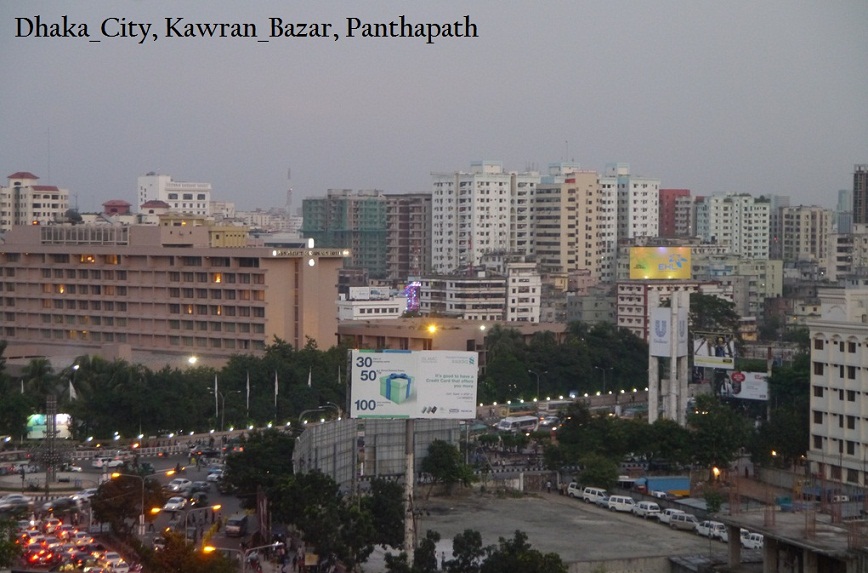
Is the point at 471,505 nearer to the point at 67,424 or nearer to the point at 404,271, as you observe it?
the point at 67,424

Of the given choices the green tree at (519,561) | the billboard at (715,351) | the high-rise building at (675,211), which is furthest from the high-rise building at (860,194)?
the green tree at (519,561)

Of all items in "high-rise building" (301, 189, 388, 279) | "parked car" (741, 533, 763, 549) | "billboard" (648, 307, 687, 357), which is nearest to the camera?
"parked car" (741, 533, 763, 549)

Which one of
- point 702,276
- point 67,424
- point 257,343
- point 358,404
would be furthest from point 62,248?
point 702,276

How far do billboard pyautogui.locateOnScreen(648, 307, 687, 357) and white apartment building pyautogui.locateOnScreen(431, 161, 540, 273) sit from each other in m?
26.4

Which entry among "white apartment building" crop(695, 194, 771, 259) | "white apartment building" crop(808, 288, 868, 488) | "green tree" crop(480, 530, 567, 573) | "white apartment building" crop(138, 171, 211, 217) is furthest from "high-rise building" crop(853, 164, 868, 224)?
"green tree" crop(480, 530, 567, 573)

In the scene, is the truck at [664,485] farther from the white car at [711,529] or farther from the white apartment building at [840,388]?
the white car at [711,529]

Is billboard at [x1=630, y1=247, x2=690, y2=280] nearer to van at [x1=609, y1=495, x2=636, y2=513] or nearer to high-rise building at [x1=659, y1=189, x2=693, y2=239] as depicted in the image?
van at [x1=609, y1=495, x2=636, y2=513]

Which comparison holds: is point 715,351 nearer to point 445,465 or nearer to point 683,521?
point 445,465

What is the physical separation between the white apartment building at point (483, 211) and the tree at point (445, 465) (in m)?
30.6

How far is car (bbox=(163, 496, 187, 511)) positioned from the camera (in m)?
17.7

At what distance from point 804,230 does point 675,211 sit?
5.50 metres

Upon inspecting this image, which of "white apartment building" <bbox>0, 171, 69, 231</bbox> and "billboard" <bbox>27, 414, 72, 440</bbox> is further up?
"white apartment building" <bbox>0, 171, 69, 231</bbox>

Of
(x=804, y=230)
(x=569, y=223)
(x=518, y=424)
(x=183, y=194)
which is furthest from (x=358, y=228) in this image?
(x=518, y=424)

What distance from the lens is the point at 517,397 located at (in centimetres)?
3066
